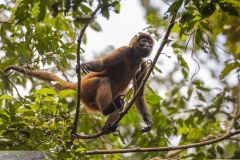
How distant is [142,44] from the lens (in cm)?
870

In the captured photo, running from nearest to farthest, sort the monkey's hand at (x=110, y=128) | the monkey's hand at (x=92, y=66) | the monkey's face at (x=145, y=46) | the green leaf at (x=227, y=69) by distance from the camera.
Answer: the monkey's hand at (x=92, y=66), the monkey's hand at (x=110, y=128), the green leaf at (x=227, y=69), the monkey's face at (x=145, y=46)

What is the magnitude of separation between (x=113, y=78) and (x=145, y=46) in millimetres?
851

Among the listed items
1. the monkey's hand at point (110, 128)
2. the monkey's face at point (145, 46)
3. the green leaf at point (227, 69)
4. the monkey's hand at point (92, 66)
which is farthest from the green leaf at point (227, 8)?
the monkey's face at point (145, 46)

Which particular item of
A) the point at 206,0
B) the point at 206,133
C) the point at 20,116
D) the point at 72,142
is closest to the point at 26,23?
the point at 20,116

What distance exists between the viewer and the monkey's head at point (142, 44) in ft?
28.5

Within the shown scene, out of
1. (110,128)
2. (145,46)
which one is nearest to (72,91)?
(110,128)

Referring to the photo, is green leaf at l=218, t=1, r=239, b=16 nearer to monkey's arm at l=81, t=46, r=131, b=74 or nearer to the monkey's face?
monkey's arm at l=81, t=46, r=131, b=74

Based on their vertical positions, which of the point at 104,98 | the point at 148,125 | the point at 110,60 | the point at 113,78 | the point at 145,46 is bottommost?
the point at 148,125

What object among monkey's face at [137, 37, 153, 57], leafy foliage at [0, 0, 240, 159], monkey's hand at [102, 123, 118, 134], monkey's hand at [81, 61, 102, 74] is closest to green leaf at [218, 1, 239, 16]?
leafy foliage at [0, 0, 240, 159]

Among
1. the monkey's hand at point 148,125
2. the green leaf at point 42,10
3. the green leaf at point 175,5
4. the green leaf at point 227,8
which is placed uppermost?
the green leaf at point 42,10

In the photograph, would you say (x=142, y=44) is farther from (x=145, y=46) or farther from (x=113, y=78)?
(x=113, y=78)

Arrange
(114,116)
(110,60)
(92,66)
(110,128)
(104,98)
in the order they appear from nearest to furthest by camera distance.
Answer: (110,128) → (92,66) → (114,116) → (104,98) → (110,60)

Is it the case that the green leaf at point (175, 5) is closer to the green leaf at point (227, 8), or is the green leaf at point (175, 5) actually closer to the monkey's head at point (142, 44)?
the green leaf at point (227, 8)

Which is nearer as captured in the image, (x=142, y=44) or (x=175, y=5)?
(x=175, y=5)
